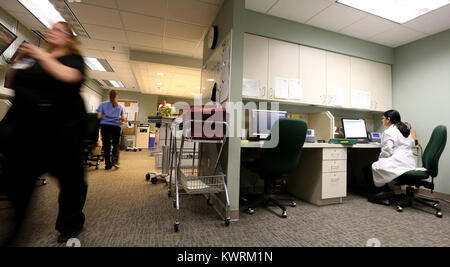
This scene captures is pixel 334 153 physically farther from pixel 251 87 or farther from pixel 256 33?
pixel 256 33

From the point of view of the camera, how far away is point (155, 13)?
2.76 metres

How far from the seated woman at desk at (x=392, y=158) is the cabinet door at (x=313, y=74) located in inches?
34.3

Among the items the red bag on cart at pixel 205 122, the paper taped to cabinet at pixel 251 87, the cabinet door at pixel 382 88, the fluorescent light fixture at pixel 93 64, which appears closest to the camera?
the red bag on cart at pixel 205 122

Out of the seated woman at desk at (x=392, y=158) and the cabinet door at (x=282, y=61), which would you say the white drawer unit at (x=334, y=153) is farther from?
the cabinet door at (x=282, y=61)

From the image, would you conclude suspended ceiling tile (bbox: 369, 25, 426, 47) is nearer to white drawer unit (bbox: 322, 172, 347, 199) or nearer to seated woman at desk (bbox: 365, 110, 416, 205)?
seated woman at desk (bbox: 365, 110, 416, 205)

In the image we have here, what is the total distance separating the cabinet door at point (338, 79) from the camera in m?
3.00

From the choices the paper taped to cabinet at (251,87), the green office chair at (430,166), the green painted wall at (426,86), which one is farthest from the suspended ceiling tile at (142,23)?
the green painted wall at (426,86)

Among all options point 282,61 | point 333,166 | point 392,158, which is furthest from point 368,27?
point 333,166

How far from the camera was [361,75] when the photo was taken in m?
3.22

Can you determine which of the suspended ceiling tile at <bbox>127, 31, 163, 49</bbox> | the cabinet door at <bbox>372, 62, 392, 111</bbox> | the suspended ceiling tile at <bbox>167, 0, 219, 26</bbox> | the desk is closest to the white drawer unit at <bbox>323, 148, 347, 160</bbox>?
the desk

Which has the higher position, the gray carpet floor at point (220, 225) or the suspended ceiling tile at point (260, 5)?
the suspended ceiling tile at point (260, 5)
